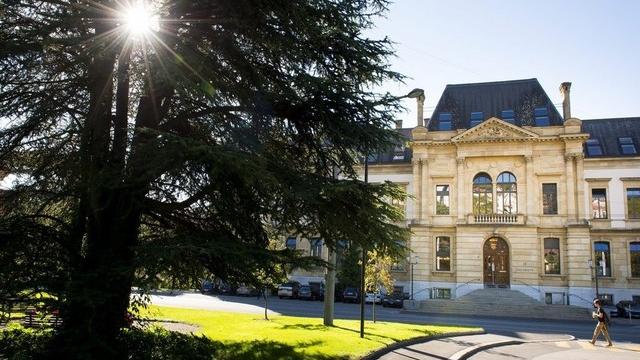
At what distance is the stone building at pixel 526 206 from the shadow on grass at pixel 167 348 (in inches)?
1133

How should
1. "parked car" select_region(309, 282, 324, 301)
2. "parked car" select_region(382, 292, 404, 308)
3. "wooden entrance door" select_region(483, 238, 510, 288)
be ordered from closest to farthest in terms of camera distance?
"parked car" select_region(382, 292, 404, 308)
"wooden entrance door" select_region(483, 238, 510, 288)
"parked car" select_region(309, 282, 324, 301)

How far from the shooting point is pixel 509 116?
4459 cm

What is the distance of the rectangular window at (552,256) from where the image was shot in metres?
40.8

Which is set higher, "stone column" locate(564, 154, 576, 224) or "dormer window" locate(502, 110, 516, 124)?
"dormer window" locate(502, 110, 516, 124)

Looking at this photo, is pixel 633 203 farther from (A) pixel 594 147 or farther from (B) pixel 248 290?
(B) pixel 248 290

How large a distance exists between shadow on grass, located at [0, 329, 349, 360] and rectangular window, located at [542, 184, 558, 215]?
33.6m

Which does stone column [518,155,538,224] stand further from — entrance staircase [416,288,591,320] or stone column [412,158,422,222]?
stone column [412,158,422,222]

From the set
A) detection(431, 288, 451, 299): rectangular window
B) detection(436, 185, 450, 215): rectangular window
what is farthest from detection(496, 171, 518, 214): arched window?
detection(431, 288, 451, 299): rectangular window

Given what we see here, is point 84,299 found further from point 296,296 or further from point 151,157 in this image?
point 296,296

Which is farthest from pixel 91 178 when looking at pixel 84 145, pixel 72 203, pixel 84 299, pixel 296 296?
pixel 296 296

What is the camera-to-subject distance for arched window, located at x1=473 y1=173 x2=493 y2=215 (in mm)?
43156

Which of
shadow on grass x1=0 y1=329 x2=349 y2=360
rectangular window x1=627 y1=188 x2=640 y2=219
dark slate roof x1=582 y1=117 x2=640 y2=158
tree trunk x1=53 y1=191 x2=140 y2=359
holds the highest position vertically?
dark slate roof x1=582 y1=117 x2=640 y2=158

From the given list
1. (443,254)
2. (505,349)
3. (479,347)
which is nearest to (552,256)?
(443,254)

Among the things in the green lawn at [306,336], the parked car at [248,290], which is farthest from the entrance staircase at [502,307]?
the green lawn at [306,336]
